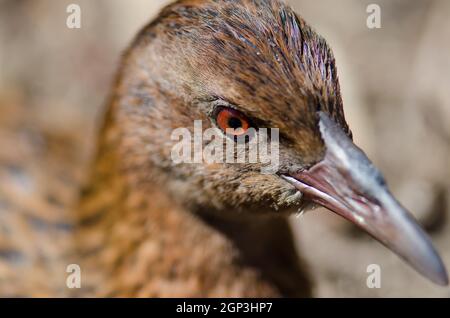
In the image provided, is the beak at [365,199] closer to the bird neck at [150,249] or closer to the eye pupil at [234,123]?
the eye pupil at [234,123]

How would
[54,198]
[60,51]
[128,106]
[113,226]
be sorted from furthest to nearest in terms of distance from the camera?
1. [60,51]
2. [54,198]
3. [113,226]
4. [128,106]

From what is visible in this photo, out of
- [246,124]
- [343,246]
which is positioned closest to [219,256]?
[246,124]

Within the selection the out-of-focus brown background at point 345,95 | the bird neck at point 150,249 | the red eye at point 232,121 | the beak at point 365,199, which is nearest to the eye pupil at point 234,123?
the red eye at point 232,121

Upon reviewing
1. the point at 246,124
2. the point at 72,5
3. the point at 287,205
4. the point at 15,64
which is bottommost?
the point at 287,205

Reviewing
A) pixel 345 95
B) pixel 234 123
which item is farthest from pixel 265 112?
pixel 345 95

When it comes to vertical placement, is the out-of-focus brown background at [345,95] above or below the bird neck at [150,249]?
above

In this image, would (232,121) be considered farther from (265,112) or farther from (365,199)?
(365,199)

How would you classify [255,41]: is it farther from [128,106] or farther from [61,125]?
[61,125]

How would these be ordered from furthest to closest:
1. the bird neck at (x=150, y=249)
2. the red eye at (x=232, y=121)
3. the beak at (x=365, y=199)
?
the bird neck at (x=150, y=249) → the red eye at (x=232, y=121) → the beak at (x=365, y=199)

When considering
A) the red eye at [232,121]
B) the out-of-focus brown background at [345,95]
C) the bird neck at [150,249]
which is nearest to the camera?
the red eye at [232,121]
